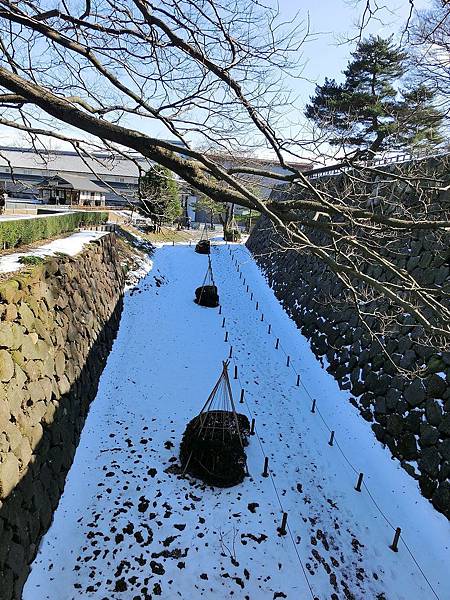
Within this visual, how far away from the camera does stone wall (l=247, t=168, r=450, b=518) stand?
5.86 m

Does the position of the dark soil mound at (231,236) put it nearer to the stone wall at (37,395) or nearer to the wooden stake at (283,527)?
the stone wall at (37,395)

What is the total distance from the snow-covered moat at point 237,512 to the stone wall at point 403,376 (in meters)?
0.28

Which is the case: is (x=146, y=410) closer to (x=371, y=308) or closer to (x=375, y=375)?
(x=375, y=375)

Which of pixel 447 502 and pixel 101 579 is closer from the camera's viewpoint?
pixel 101 579

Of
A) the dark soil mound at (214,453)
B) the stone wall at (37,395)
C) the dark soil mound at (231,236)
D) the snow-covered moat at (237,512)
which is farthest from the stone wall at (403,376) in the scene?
the dark soil mound at (231,236)

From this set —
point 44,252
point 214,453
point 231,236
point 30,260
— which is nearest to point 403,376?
point 214,453

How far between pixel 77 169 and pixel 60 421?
42.8m

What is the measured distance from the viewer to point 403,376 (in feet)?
19.9

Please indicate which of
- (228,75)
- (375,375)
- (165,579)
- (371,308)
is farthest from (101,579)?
(371,308)

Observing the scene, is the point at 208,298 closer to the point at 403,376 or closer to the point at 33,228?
the point at 33,228

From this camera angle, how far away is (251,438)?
6785 millimetres

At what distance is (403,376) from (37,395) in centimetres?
530

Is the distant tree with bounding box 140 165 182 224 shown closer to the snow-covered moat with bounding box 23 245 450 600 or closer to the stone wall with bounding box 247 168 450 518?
the stone wall with bounding box 247 168 450 518

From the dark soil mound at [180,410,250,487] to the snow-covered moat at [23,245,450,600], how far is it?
18cm
